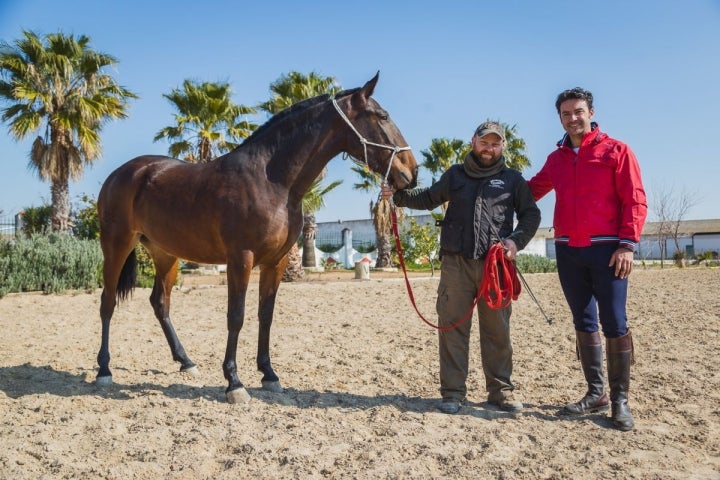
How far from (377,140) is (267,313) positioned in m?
1.60

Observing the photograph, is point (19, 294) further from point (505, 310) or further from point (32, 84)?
point (505, 310)

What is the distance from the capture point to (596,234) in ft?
11.6

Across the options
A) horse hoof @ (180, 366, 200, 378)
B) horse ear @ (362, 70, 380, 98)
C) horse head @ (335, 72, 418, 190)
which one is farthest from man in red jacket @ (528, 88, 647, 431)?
horse hoof @ (180, 366, 200, 378)

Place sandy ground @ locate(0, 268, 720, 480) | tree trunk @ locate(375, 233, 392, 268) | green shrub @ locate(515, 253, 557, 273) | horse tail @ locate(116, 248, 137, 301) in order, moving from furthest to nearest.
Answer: tree trunk @ locate(375, 233, 392, 268), green shrub @ locate(515, 253, 557, 273), horse tail @ locate(116, 248, 137, 301), sandy ground @ locate(0, 268, 720, 480)

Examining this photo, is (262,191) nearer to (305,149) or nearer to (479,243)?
(305,149)

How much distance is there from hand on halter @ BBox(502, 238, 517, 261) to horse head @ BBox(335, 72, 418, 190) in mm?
762

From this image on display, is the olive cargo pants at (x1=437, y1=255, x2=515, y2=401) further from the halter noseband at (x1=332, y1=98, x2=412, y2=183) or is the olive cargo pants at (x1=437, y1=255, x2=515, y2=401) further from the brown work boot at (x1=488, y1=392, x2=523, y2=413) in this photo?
the halter noseband at (x1=332, y1=98, x2=412, y2=183)

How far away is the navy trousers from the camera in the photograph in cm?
350

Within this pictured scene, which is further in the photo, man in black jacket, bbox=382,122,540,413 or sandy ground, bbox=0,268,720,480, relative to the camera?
man in black jacket, bbox=382,122,540,413

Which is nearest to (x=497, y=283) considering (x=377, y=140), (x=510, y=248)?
(x=510, y=248)

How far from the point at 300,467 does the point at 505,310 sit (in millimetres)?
1833

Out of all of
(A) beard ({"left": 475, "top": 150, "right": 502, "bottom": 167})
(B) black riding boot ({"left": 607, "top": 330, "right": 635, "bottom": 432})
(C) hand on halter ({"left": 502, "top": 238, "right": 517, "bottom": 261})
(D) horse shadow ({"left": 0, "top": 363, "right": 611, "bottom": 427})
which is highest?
(A) beard ({"left": 475, "top": 150, "right": 502, "bottom": 167})

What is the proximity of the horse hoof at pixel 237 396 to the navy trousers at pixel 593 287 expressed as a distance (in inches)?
91.9

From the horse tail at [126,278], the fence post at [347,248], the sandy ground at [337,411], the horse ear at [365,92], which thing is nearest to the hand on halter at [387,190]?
the horse ear at [365,92]
